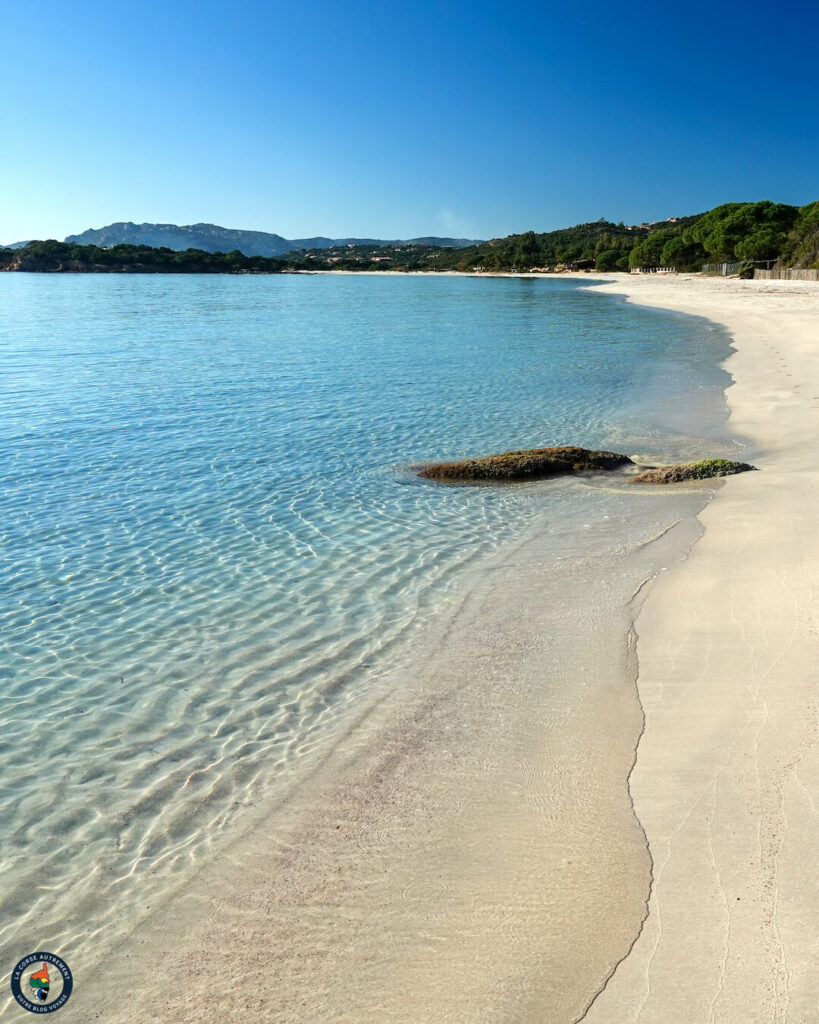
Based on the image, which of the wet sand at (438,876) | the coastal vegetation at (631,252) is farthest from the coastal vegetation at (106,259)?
the wet sand at (438,876)

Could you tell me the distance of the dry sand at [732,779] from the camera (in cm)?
305

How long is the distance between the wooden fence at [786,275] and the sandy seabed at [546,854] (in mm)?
Result: 64399

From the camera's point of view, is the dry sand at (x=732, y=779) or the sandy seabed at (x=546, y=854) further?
the sandy seabed at (x=546, y=854)

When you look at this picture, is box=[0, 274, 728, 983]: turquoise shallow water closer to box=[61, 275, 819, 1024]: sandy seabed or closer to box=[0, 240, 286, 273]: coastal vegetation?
box=[61, 275, 819, 1024]: sandy seabed

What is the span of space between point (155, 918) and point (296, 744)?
62.0 inches

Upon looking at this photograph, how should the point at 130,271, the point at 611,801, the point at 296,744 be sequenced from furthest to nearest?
the point at 130,271 < the point at 296,744 < the point at 611,801

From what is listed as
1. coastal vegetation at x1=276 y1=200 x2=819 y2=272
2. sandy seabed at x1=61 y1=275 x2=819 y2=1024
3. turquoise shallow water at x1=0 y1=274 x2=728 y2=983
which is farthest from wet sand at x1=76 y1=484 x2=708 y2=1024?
coastal vegetation at x1=276 y1=200 x2=819 y2=272

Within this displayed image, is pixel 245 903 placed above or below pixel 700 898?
below

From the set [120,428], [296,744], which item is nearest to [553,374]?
[120,428]

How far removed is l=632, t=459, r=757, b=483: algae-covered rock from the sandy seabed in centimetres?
446

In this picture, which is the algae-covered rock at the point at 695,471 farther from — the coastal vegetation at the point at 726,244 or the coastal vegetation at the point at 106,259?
the coastal vegetation at the point at 106,259

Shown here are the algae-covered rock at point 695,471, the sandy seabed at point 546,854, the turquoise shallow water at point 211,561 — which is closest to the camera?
the sandy seabed at point 546,854

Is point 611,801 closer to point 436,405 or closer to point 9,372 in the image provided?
point 436,405

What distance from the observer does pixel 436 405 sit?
1830cm
